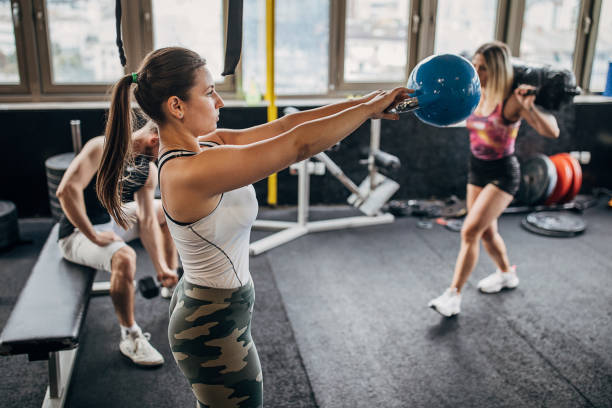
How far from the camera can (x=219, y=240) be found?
1263 millimetres

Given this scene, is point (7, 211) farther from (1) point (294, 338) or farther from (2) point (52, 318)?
(1) point (294, 338)

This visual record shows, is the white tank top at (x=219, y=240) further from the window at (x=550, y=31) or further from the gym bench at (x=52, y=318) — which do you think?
the window at (x=550, y=31)

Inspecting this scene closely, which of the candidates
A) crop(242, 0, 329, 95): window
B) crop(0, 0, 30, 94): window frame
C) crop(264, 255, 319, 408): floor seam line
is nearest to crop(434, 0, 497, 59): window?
crop(242, 0, 329, 95): window

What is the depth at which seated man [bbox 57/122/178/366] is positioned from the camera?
231cm

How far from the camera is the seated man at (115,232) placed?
231cm

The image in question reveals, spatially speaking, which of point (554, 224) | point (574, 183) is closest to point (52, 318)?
point (554, 224)

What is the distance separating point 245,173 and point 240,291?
347 millimetres

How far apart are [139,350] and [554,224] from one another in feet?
10.4

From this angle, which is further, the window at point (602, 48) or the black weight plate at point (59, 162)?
the window at point (602, 48)

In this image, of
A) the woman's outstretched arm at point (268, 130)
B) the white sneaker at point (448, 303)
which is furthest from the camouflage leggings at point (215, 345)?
the white sneaker at point (448, 303)

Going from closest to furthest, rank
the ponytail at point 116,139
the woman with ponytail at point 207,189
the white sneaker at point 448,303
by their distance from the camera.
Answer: the woman with ponytail at point 207,189, the ponytail at point 116,139, the white sneaker at point 448,303

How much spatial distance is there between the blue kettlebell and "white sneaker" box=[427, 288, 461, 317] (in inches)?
60.6

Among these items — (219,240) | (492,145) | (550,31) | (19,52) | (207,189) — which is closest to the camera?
(207,189)

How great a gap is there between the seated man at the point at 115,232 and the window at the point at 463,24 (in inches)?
122
